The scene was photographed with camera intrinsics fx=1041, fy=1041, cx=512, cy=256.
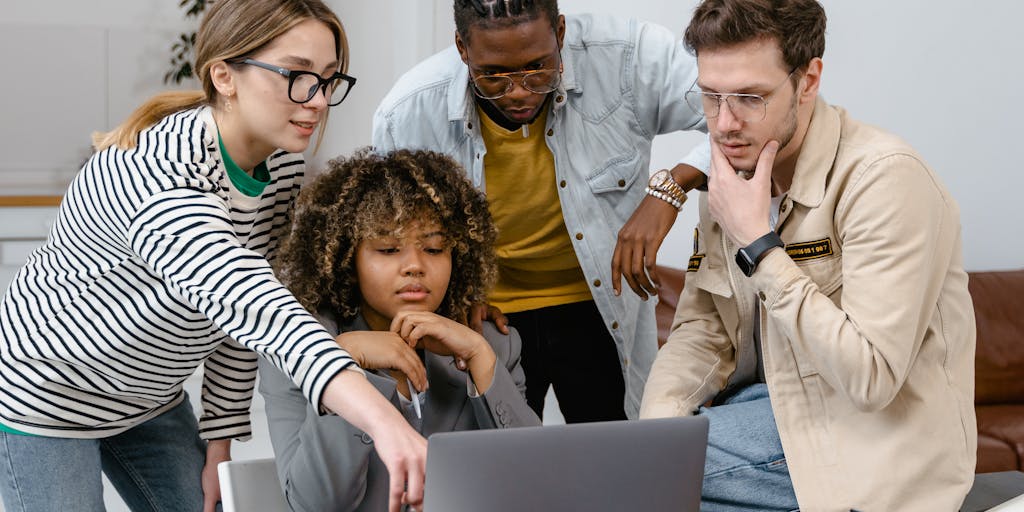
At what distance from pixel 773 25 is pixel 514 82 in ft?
1.70

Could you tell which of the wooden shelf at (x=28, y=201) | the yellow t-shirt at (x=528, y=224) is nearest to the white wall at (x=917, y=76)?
the wooden shelf at (x=28, y=201)

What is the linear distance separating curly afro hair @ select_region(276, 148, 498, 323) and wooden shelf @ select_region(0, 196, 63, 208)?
3.58m

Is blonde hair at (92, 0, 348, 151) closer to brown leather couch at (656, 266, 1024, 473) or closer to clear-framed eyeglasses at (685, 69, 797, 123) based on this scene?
clear-framed eyeglasses at (685, 69, 797, 123)

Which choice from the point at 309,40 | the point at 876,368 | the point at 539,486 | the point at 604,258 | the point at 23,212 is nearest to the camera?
the point at 539,486

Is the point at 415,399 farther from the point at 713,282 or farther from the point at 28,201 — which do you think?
the point at 28,201

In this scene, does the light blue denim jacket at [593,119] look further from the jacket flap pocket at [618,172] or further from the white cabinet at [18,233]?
the white cabinet at [18,233]

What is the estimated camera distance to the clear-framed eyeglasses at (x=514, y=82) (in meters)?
1.87

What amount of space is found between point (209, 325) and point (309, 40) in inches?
18.5

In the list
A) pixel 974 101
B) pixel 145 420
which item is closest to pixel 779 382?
pixel 145 420

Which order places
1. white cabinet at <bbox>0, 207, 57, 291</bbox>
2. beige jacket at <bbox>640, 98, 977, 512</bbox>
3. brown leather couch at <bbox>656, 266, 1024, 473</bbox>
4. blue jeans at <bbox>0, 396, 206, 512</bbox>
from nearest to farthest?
beige jacket at <bbox>640, 98, 977, 512</bbox>
blue jeans at <bbox>0, 396, 206, 512</bbox>
brown leather couch at <bbox>656, 266, 1024, 473</bbox>
white cabinet at <bbox>0, 207, 57, 291</bbox>

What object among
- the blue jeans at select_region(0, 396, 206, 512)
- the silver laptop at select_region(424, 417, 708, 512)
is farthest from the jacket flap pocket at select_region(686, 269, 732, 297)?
the blue jeans at select_region(0, 396, 206, 512)

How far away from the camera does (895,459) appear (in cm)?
145

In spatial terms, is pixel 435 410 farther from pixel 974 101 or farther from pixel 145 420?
pixel 974 101

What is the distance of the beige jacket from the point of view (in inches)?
55.6
